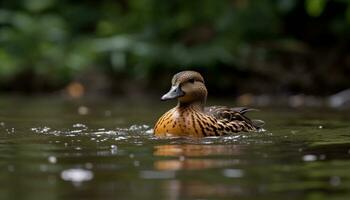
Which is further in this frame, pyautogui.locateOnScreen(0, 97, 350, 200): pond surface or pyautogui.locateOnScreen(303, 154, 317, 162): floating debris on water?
pyautogui.locateOnScreen(303, 154, 317, 162): floating debris on water

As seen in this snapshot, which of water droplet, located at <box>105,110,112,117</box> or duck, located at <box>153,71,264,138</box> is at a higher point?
water droplet, located at <box>105,110,112,117</box>

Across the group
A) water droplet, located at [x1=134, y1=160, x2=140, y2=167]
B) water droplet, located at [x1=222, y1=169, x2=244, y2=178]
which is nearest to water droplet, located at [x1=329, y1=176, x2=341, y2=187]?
water droplet, located at [x1=222, y1=169, x2=244, y2=178]

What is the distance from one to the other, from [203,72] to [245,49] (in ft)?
3.11

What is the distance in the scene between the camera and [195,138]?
826 centimetres

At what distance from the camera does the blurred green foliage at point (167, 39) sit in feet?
57.0

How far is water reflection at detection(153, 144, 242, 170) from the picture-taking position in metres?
6.11

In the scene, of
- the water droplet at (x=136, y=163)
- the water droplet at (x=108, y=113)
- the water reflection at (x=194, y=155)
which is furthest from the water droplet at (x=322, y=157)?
the water droplet at (x=108, y=113)

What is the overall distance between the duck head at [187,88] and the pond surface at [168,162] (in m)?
0.53

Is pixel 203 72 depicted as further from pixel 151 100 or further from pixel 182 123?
pixel 182 123

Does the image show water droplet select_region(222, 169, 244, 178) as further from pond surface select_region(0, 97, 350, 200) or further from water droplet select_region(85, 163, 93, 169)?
water droplet select_region(85, 163, 93, 169)

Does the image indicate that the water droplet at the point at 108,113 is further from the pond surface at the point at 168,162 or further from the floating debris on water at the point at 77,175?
the floating debris on water at the point at 77,175

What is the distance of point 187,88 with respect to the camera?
8758 millimetres

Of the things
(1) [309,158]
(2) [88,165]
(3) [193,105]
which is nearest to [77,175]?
(2) [88,165]

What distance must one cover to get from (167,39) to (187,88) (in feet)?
31.9
